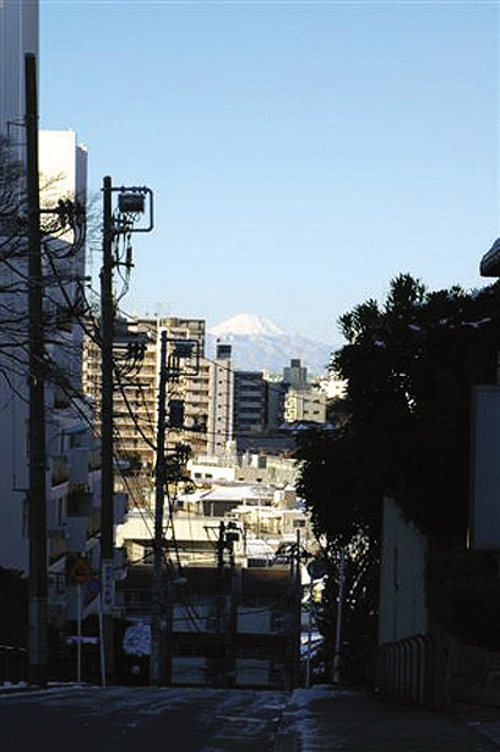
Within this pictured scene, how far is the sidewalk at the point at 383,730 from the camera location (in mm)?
13805

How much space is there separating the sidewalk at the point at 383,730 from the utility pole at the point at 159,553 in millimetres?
24377

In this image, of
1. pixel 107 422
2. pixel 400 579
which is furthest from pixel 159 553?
pixel 400 579

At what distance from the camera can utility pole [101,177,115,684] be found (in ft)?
114

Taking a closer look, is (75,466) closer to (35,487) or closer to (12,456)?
(12,456)

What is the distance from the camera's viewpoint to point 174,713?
61.1 feet

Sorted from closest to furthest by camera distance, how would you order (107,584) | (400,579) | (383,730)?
(383,730), (400,579), (107,584)

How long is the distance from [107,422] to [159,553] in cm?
963

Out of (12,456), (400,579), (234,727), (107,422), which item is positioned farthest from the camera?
(12,456)

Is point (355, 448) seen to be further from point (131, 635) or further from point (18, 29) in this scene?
point (18, 29)

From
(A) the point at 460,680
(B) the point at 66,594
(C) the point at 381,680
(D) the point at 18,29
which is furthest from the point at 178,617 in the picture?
(A) the point at 460,680

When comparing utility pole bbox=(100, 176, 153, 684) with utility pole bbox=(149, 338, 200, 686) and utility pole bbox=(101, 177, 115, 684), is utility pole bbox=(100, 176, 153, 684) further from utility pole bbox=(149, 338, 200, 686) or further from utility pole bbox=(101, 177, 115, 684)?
utility pole bbox=(149, 338, 200, 686)

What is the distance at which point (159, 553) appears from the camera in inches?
1734

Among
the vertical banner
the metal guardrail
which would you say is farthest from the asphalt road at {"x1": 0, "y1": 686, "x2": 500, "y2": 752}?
the vertical banner

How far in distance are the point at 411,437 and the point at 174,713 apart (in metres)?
6.66
